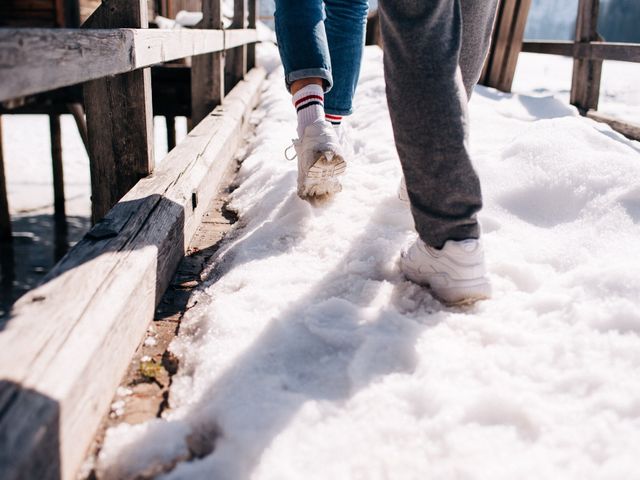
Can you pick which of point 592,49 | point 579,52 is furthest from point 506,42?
point 592,49

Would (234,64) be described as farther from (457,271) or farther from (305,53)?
(457,271)

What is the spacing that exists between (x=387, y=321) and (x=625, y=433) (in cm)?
52

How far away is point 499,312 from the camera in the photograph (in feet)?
4.60

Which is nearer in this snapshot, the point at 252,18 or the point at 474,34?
the point at 474,34

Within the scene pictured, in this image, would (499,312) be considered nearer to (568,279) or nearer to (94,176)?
(568,279)

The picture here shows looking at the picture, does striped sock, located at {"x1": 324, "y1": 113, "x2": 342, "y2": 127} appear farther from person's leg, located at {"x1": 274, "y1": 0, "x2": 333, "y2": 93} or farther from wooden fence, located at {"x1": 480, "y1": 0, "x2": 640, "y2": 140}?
wooden fence, located at {"x1": 480, "y1": 0, "x2": 640, "y2": 140}

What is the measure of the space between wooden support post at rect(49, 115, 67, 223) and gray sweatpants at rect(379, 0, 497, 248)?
7.24 m

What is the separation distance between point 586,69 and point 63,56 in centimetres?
456

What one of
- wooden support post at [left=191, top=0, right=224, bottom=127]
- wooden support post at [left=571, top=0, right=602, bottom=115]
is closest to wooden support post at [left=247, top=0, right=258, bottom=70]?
wooden support post at [left=191, top=0, right=224, bottom=127]

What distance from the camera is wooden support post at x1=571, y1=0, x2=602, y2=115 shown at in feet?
14.8

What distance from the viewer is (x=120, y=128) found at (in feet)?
6.43

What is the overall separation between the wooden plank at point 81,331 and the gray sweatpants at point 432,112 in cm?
66

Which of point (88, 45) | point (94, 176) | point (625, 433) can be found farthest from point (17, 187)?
point (625, 433)

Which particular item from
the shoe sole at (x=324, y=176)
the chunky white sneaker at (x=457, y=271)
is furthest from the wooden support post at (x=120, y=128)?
the chunky white sneaker at (x=457, y=271)
